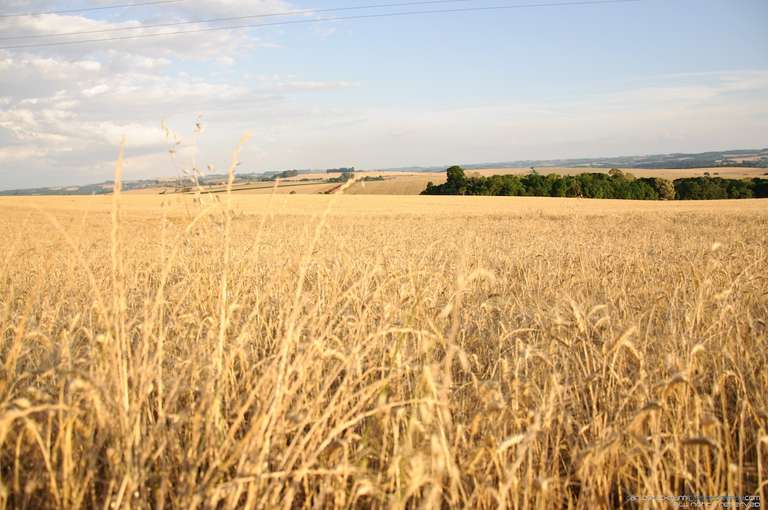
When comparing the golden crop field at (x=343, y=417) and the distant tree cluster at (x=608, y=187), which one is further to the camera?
the distant tree cluster at (x=608, y=187)

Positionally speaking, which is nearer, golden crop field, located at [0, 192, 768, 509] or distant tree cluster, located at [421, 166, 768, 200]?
golden crop field, located at [0, 192, 768, 509]

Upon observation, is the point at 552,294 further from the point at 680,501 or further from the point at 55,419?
the point at 55,419

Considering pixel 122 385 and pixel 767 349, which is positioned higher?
pixel 122 385

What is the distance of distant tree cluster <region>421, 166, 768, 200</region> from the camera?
212 ft

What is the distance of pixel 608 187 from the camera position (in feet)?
214

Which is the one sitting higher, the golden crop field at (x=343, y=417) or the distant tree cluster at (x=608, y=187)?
the distant tree cluster at (x=608, y=187)

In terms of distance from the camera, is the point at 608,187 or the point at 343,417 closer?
the point at 343,417

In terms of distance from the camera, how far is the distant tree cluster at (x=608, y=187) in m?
64.6

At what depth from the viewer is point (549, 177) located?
67.9 meters

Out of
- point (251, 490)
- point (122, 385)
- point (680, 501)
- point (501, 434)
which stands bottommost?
point (680, 501)

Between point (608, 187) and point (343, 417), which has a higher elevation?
point (608, 187)

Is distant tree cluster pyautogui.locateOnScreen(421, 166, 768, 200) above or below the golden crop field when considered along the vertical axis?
above

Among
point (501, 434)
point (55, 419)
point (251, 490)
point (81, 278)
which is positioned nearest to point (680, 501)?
point (501, 434)

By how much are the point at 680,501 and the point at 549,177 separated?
2733 inches
